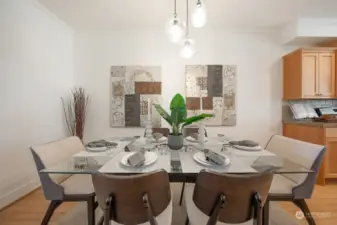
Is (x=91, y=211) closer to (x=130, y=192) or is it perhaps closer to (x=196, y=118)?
(x=130, y=192)

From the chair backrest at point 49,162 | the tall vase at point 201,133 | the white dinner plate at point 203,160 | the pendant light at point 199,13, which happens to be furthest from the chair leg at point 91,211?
the pendant light at point 199,13

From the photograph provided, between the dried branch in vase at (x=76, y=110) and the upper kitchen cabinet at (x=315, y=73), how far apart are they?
3.74 m

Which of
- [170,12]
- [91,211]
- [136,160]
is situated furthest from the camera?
[170,12]

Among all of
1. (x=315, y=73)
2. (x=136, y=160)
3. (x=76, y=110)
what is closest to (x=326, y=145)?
(x=315, y=73)

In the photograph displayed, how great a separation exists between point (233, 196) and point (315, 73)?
10.7 feet

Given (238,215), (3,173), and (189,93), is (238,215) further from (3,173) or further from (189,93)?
(189,93)

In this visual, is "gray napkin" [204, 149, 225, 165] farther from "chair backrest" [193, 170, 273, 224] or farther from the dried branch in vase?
the dried branch in vase

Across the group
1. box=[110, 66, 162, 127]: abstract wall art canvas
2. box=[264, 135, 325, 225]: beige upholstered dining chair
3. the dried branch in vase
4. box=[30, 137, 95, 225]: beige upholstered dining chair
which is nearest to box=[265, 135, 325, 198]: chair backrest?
box=[264, 135, 325, 225]: beige upholstered dining chair

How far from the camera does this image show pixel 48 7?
3012 millimetres

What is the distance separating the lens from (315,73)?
3361 mm

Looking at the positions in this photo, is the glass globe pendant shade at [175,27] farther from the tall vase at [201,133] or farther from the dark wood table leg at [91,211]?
the dark wood table leg at [91,211]

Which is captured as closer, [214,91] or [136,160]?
[136,160]

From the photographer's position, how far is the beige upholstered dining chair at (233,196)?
1.08 m

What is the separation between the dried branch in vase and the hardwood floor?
1234mm
